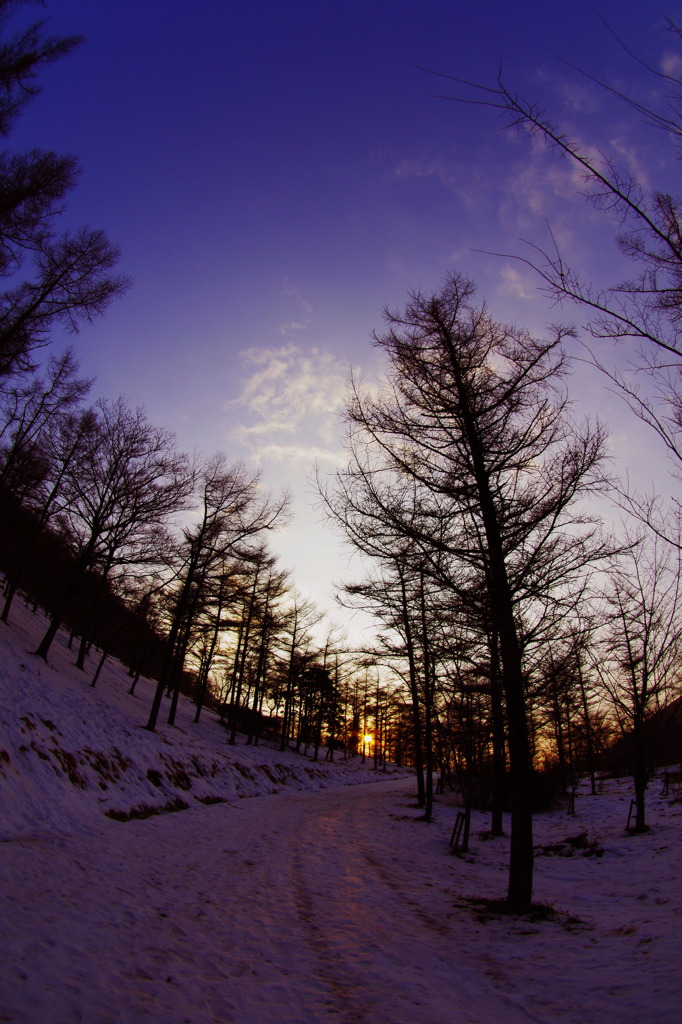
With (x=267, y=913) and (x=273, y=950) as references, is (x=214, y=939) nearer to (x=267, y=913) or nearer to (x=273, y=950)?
(x=273, y=950)

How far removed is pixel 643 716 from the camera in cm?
1549

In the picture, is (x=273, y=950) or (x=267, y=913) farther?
(x=267, y=913)

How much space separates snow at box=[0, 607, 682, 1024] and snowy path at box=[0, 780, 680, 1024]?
0.08 ft

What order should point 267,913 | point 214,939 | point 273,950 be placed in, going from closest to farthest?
point 273,950, point 214,939, point 267,913

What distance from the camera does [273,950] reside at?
180 inches

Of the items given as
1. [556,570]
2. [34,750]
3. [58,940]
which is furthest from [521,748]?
[34,750]

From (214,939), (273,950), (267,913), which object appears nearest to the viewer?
(273,950)

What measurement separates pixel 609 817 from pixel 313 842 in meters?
16.0

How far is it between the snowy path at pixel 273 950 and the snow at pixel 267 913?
24 mm

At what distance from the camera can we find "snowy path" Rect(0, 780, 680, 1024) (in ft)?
11.3

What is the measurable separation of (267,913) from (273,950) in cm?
118

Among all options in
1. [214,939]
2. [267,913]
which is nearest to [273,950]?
[214,939]

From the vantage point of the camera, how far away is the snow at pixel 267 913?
359cm

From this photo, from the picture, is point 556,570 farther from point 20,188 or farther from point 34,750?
point 20,188
